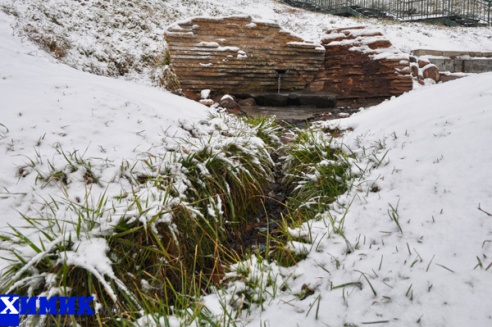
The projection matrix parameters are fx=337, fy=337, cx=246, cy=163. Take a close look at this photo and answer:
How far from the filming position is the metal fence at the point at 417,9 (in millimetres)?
18438

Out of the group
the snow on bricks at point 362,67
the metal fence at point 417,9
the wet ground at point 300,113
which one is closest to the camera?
the wet ground at point 300,113

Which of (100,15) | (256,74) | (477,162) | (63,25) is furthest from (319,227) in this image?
(100,15)

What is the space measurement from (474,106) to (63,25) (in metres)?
8.22

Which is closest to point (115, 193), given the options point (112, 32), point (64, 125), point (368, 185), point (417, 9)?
point (64, 125)

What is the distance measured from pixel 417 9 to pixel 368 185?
21596mm

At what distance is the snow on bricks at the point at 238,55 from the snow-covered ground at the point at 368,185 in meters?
2.86

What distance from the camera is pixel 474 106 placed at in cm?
239

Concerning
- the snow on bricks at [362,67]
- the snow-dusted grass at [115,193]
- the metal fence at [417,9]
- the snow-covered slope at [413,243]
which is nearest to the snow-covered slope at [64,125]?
the snow-dusted grass at [115,193]

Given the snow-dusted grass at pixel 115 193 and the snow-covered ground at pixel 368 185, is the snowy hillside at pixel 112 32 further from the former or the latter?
the snow-dusted grass at pixel 115 193

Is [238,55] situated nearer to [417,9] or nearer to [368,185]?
[368,185]

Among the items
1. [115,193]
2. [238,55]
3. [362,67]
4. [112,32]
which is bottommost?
[115,193]

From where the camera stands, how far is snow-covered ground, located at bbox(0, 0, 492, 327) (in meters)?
1.33

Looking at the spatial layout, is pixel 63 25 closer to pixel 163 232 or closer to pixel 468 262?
pixel 163 232

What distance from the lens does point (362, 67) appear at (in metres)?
6.80
